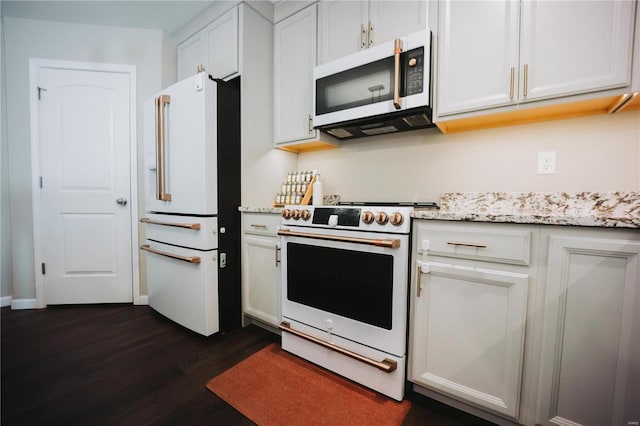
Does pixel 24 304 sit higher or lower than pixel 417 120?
lower

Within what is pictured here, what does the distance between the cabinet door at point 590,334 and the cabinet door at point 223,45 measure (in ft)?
7.33

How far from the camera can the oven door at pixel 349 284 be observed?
4.12 feet

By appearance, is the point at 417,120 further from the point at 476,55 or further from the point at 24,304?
the point at 24,304

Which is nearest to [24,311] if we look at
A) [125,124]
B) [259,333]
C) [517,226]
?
[125,124]

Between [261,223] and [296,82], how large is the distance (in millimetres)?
1108

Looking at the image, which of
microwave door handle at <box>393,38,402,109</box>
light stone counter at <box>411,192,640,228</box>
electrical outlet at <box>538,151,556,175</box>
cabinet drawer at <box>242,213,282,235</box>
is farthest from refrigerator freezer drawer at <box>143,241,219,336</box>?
electrical outlet at <box>538,151,556,175</box>

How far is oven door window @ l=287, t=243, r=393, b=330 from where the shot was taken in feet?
4.24

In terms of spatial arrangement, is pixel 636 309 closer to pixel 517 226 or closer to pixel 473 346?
pixel 517 226

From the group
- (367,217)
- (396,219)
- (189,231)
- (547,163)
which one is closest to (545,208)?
(547,163)

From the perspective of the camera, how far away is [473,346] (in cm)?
111

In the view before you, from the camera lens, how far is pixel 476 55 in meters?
1.34

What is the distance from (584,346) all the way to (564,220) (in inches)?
18.2

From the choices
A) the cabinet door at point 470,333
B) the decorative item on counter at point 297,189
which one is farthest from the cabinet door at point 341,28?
the cabinet door at point 470,333

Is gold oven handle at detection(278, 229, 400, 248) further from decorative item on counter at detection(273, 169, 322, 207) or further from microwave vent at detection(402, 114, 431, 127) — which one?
microwave vent at detection(402, 114, 431, 127)
